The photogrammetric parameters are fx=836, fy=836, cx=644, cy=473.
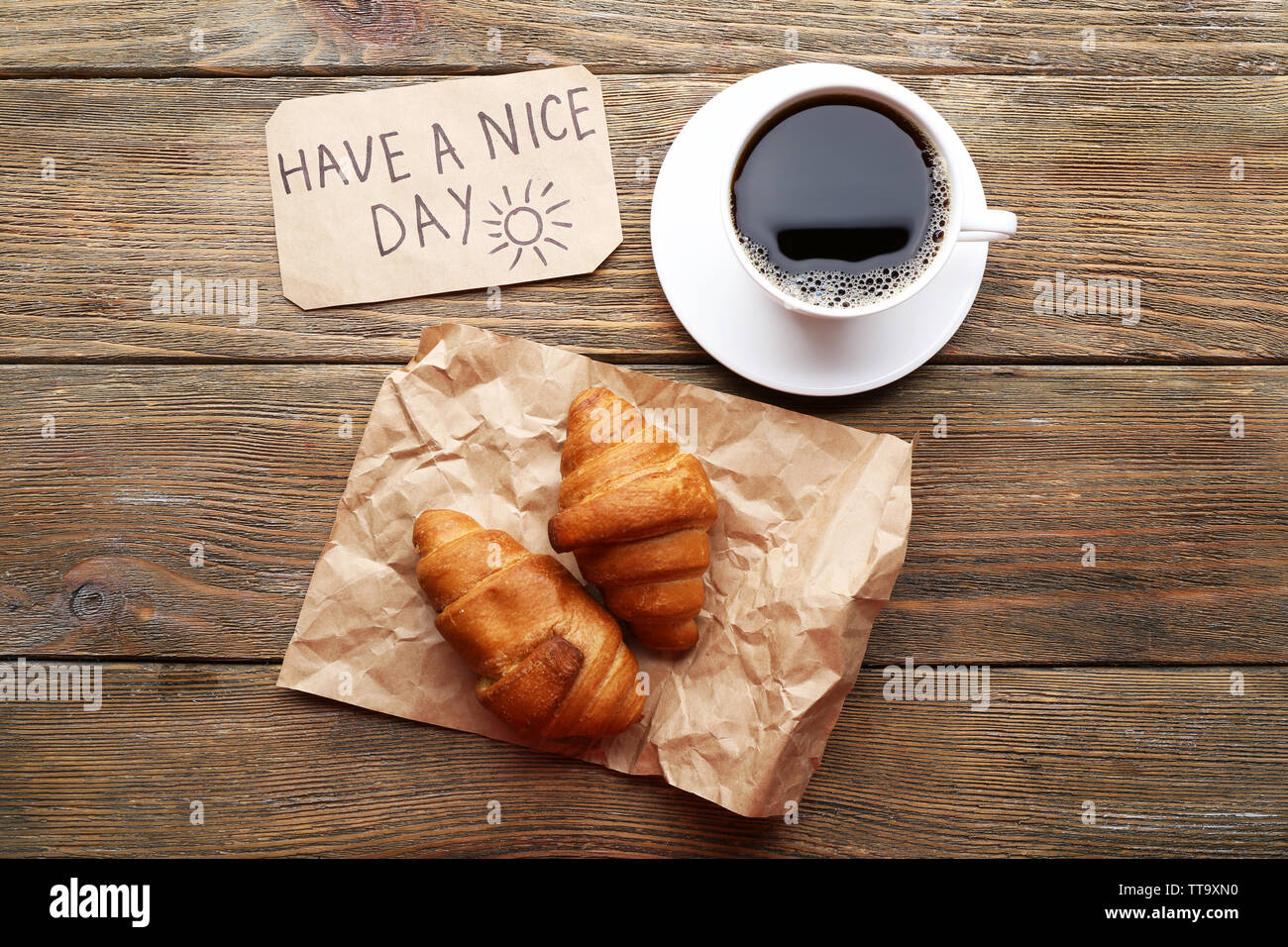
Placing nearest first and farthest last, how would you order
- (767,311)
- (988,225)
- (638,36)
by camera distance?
(988,225)
(767,311)
(638,36)

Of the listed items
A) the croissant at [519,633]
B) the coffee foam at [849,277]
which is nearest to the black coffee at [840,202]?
the coffee foam at [849,277]

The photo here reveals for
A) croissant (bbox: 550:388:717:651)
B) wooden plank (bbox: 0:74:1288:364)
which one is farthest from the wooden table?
croissant (bbox: 550:388:717:651)

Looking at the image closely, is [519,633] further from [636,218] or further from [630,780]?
[636,218]

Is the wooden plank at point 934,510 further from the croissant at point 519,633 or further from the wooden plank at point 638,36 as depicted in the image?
the wooden plank at point 638,36

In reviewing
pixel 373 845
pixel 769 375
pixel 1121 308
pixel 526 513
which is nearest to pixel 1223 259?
pixel 1121 308

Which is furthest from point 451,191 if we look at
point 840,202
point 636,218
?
point 840,202

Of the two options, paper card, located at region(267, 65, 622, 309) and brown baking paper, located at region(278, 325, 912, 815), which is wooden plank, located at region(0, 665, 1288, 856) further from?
paper card, located at region(267, 65, 622, 309)
